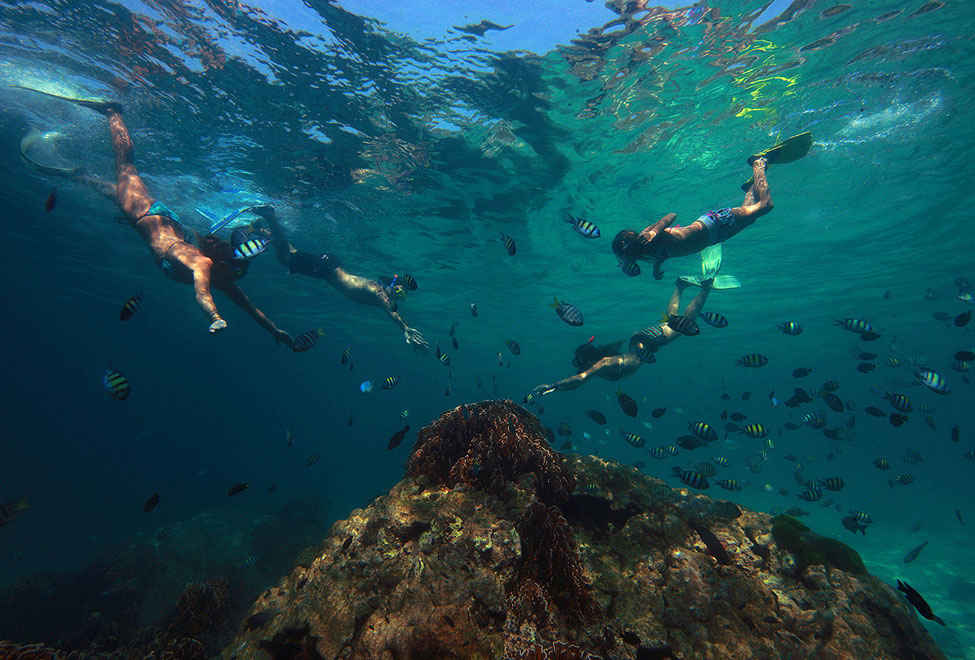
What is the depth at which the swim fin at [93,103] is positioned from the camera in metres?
12.4

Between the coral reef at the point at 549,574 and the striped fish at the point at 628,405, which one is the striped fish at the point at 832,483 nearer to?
the striped fish at the point at 628,405

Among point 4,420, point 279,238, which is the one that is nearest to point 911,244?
point 279,238

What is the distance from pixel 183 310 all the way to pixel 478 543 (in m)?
43.7

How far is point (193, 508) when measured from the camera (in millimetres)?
28234

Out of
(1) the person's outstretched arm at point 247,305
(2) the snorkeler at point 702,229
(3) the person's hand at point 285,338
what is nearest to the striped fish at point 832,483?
(2) the snorkeler at point 702,229

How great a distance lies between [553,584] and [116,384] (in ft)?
22.6

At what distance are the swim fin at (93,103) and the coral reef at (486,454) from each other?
53.2ft

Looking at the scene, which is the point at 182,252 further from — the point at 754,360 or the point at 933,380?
the point at 933,380

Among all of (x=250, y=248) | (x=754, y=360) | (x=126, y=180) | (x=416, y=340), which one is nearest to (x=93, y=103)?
(x=126, y=180)

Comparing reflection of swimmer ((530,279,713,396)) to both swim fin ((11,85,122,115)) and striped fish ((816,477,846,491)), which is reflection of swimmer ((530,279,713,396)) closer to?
striped fish ((816,477,846,491))

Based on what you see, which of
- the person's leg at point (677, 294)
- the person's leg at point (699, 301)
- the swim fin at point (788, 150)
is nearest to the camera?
the swim fin at point (788, 150)

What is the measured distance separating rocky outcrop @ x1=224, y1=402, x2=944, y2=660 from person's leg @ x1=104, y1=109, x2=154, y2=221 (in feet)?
36.2

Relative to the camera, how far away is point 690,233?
27.3 feet

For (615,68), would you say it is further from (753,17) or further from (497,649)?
(497,649)
